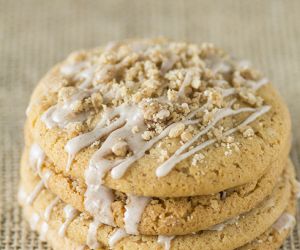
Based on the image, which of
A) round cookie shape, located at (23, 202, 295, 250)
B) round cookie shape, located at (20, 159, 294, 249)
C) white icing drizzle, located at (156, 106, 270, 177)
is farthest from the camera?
round cookie shape, located at (23, 202, 295, 250)

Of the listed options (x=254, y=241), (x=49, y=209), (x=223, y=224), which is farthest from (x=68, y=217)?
(x=254, y=241)

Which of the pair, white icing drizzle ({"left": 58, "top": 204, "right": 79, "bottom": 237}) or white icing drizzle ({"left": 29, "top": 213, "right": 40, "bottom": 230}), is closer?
white icing drizzle ({"left": 58, "top": 204, "right": 79, "bottom": 237})

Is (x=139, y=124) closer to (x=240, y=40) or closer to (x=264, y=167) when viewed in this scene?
(x=264, y=167)

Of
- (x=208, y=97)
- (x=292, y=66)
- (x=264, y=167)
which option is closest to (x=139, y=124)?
(x=208, y=97)

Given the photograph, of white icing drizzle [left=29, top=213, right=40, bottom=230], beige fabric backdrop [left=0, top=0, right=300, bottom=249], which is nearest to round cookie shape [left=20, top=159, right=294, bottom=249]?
white icing drizzle [left=29, top=213, right=40, bottom=230]

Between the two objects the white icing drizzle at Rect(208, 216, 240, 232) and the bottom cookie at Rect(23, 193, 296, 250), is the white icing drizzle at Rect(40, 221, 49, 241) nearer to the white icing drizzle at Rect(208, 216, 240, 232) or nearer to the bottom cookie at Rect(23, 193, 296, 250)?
the bottom cookie at Rect(23, 193, 296, 250)

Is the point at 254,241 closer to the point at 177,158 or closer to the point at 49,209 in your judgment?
the point at 177,158

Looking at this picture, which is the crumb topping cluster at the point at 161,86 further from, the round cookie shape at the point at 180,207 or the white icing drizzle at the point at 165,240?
the white icing drizzle at the point at 165,240
